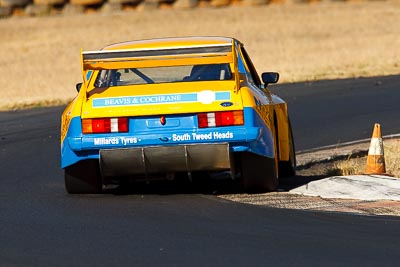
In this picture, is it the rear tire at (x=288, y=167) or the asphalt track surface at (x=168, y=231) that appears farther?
the rear tire at (x=288, y=167)

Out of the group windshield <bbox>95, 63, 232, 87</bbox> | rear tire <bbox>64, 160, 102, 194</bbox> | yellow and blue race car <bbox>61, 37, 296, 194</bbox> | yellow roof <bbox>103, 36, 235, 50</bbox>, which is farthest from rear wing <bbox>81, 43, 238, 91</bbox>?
rear tire <bbox>64, 160, 102, 194</bbox>

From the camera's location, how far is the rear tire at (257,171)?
9.88m

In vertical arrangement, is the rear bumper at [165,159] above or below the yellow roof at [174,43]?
below

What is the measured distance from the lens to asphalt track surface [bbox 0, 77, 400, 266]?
711 cm

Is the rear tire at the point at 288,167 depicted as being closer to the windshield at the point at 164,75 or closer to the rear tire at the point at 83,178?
the windshield at the point at 164,75

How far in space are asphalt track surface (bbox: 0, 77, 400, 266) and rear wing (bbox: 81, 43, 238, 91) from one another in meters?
1.08

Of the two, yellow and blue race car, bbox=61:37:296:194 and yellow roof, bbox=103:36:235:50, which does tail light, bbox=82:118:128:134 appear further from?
yellow roof, bbox=103:36:235:50

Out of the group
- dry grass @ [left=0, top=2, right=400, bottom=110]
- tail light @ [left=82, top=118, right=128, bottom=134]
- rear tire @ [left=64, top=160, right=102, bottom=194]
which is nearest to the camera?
tail light @ [left=82, top=118, right=128, bottom=134]

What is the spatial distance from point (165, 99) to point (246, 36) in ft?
90.9

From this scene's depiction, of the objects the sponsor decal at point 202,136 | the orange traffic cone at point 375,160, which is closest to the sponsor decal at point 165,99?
the sponsor decal at point 202,136

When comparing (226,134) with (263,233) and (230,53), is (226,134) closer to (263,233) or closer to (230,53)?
(230,53)

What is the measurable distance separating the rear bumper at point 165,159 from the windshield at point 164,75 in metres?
0.81

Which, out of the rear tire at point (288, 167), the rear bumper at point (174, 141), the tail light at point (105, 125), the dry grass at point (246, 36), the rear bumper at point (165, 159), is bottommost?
the dry grass at point (246, 36)

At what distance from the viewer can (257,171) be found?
991cm
